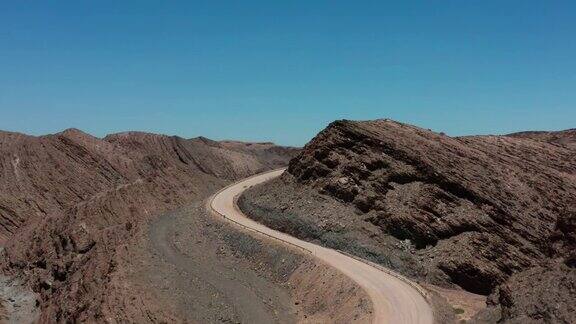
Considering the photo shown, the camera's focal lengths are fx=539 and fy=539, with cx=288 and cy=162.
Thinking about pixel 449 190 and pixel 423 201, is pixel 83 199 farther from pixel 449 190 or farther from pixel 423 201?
pixel 449 190

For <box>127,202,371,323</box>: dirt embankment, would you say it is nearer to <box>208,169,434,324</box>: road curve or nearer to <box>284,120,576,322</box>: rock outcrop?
<box>208,169,434,324</box>: road curve

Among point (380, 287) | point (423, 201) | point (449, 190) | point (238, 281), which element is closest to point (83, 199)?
point (238, 281)

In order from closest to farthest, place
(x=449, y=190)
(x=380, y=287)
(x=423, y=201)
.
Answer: (x=380, y=287)
(x=423, y=201)
(x=449, y=190)

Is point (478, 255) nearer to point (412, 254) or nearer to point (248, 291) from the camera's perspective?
point (412, 254)

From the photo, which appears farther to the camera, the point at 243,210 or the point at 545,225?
the point at 243,210

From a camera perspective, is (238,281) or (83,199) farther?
(83,199)

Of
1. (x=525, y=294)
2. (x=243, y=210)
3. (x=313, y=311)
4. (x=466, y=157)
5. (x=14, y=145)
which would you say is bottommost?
(x=313, y=311)

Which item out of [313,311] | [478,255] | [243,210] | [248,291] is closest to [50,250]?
[243,210]
